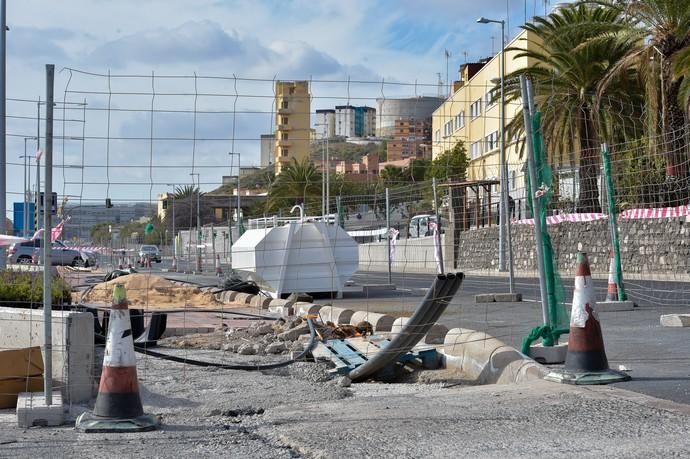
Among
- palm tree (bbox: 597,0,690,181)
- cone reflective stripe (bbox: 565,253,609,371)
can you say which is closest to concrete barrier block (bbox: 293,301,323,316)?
cone reflective stripe (bbox: 565,253,609,371)

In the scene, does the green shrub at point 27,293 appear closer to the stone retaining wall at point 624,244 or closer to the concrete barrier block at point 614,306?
the concrete barrier block at point 614,306

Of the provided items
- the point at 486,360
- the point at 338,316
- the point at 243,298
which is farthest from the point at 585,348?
the point at 243,298

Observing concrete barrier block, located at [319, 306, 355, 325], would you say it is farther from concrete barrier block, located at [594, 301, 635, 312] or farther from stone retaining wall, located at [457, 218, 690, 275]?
stone retaining wall, located at [457, 218, 690, 275]

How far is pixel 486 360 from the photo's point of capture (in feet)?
29.9

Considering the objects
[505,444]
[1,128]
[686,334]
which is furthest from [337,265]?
[505,444]

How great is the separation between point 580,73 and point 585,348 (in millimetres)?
26398

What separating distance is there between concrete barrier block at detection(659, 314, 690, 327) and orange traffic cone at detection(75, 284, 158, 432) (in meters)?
7.60

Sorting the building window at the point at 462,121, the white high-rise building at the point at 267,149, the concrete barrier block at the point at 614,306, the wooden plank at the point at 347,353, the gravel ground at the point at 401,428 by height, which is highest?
the building window at the point at 462,121

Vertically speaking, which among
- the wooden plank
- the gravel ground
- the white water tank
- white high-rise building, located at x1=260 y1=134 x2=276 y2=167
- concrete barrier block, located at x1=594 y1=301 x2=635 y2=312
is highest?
white high-rise building, located at x1=260 y1=134 x2=276 y2=167

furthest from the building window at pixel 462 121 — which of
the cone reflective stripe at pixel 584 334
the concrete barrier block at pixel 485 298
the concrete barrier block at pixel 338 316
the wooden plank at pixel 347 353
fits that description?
the cone reflective stripe at pixel 584 334

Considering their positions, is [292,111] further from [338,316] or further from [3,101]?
[3,101]

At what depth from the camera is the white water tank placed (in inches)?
906

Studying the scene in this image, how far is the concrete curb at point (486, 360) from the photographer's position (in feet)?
27.9

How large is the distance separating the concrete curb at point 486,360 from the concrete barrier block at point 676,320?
3558 millimetres
